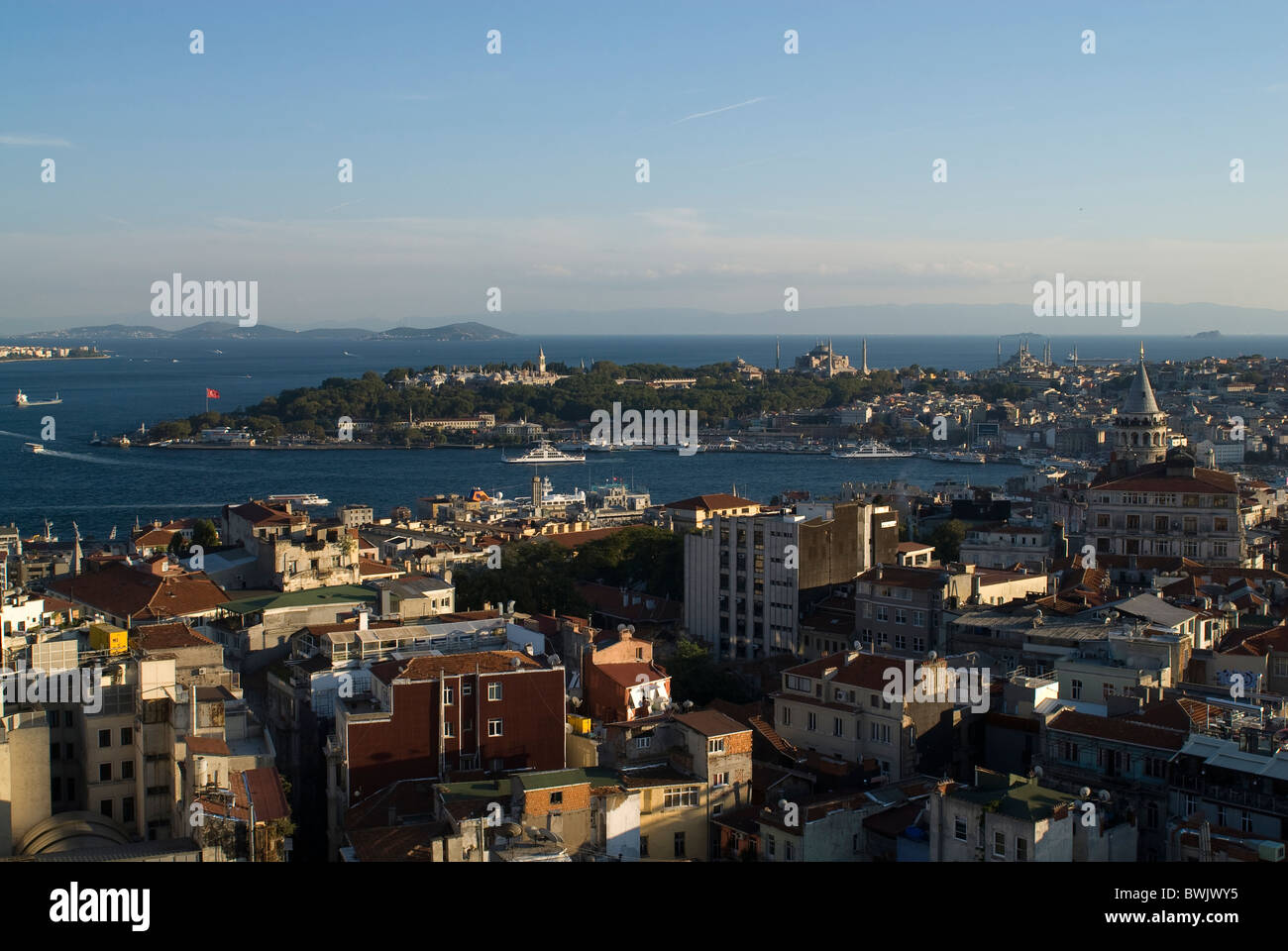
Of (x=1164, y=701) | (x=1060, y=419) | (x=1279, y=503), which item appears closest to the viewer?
(x=1164, y=701)

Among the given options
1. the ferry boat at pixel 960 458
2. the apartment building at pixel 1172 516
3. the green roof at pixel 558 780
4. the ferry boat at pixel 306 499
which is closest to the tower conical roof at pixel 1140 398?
the apartment building at pixel 1172 516

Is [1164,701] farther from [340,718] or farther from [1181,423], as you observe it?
[1181,423]

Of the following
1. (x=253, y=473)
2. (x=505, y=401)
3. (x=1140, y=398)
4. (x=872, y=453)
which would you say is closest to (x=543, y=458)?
(x=253, y=473)

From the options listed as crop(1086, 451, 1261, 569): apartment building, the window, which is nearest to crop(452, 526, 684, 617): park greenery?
crop(1086, 451, 1261, 569): apartment building

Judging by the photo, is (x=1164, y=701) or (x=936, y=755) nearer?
(x=1164, y=701)

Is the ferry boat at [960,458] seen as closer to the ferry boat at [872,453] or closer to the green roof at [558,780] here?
the ferry boat at [872,453]
